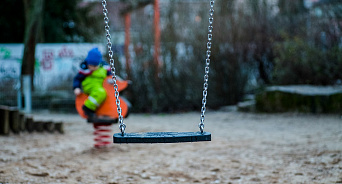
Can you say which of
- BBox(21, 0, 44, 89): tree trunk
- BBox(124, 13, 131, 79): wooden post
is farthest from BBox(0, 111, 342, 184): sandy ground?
BBox(21, 0, 44, 89): tree trunk

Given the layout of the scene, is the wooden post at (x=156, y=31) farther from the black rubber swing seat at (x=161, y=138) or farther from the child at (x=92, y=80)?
the black rubber swing seat at (x=161, y=138)

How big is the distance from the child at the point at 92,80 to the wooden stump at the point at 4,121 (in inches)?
74.2

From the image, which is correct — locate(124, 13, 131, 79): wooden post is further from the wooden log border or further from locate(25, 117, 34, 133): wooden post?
locate(25, 117, 34, 133): wooden post

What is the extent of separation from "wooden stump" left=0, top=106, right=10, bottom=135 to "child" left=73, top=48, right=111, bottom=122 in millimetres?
1885

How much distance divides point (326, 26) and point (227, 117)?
3.05m

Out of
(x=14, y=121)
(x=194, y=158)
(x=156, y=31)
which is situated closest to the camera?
(x=194, y=158)

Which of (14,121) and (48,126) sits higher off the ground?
(14,121)

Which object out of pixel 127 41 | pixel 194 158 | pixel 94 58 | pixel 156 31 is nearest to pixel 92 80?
pixel 94 58

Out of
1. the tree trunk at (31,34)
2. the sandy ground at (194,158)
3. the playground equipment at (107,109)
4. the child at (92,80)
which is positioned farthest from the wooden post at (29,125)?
the tree trunk at (31,34)

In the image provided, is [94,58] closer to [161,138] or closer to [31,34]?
[161,138]

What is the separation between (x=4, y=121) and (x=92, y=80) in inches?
90.7

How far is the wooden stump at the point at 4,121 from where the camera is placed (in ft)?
22.6

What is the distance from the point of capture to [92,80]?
5.57m

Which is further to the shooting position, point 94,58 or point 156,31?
point 156,31
